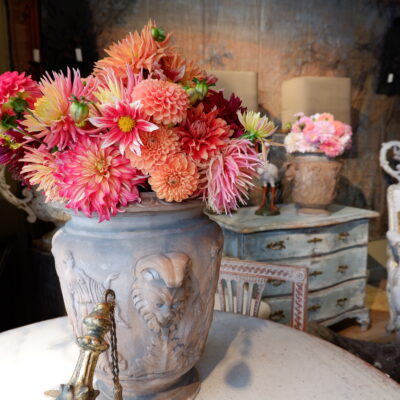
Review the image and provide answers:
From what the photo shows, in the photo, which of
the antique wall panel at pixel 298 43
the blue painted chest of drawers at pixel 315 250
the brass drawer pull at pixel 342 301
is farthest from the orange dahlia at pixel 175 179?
the brass drawer pull at pixel 342 301

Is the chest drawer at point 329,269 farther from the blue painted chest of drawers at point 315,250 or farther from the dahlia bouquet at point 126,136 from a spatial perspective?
the dahlia bouquet at point 126,136

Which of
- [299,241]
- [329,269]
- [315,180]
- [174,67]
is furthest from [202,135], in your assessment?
[329,269]

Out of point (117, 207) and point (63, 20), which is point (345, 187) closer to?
point (63, 20)

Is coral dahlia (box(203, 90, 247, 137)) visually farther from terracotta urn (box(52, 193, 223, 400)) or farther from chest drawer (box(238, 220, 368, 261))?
chest drawer (box(238, 220, 368, 261))

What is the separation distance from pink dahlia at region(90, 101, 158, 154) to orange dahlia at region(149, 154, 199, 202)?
0.06 metres

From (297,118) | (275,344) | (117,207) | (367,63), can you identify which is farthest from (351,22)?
(117,207)

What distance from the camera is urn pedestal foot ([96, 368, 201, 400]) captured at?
29.1 inches

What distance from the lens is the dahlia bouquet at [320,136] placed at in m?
2.34

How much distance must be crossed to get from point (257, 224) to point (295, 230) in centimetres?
28

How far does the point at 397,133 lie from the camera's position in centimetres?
333

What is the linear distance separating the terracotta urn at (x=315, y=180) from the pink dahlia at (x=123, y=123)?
80.2 inches

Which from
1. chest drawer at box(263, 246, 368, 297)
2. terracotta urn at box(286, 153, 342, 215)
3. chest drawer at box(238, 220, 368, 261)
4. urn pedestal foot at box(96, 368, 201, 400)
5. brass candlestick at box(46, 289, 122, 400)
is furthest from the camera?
terracotta urn at box(286, 153, 342, 215)

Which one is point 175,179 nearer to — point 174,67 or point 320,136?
point 174,67

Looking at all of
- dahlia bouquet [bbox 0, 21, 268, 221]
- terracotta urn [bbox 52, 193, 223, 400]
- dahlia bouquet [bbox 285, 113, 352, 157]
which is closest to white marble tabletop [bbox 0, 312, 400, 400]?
terracotta urn [bbox 52, 193, 223, 400]
